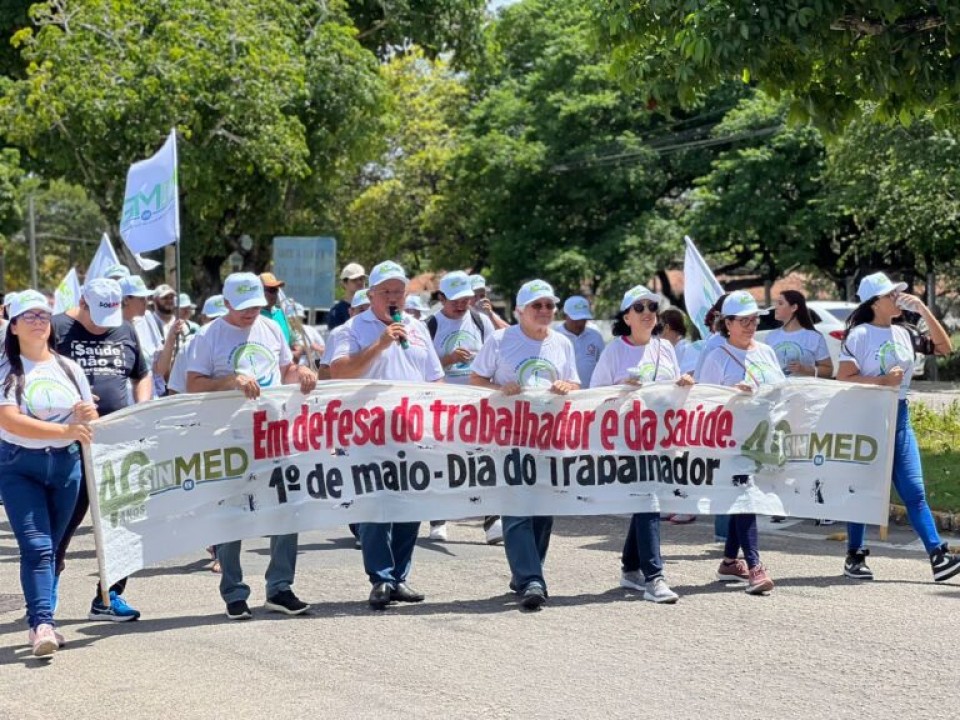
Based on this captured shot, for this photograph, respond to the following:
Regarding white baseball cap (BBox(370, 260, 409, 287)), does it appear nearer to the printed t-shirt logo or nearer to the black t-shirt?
the printed t-shirt logo

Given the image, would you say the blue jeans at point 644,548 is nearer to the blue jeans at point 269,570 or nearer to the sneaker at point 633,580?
the sneaker at point 633,580

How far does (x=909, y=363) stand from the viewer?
29.9 ft

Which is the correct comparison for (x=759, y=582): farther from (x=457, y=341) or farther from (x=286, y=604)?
(x=457, y=341)

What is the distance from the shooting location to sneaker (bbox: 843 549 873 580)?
8.85 metres

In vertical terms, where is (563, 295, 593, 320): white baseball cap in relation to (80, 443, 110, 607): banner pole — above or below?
above

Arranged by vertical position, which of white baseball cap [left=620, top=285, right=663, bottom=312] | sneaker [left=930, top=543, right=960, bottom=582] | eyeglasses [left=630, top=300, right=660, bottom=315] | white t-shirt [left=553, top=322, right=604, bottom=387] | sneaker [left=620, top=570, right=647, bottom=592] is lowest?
sneaker [left=620, top=570, right=647, bottom=592]

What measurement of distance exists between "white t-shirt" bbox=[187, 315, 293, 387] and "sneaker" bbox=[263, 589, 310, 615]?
3.84 ft

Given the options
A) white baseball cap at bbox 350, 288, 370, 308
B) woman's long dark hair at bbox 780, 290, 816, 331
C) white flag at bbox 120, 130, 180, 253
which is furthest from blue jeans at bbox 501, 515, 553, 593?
white flag at bbox 120, 130, 180, 253

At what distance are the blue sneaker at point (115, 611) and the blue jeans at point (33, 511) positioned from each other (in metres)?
0.71

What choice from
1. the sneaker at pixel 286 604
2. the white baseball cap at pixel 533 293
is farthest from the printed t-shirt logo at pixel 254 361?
the white baseball cap at pixel 533 293

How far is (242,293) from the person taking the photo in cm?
789

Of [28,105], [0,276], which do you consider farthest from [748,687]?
[0,276]

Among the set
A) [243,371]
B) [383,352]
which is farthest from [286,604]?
[383,352]

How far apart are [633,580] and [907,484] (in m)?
1.82
